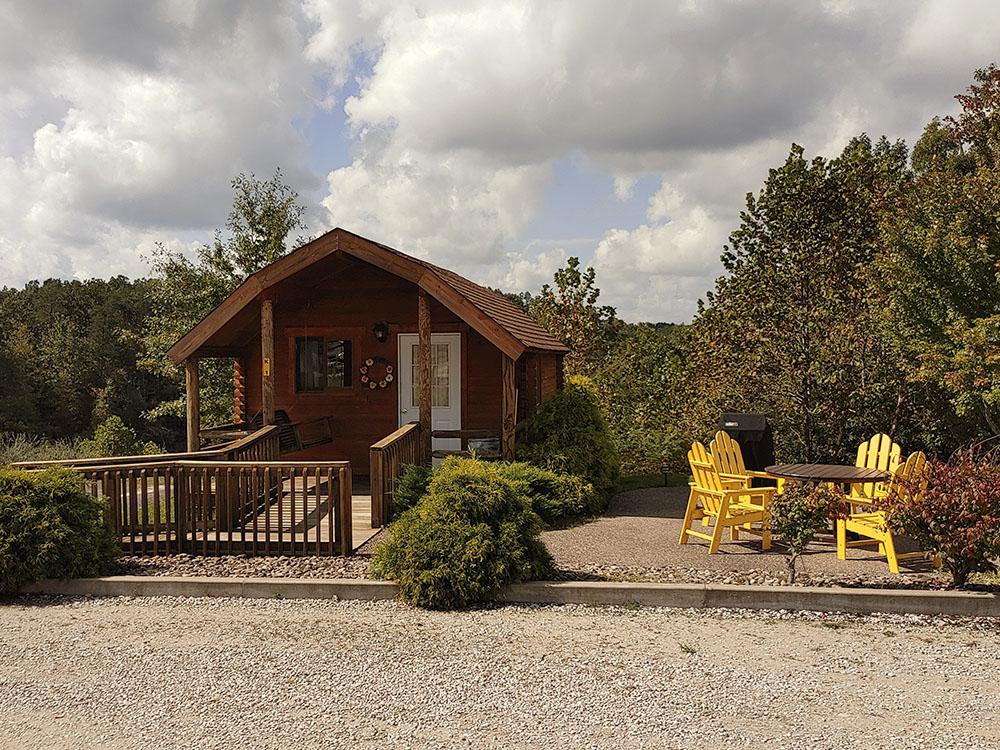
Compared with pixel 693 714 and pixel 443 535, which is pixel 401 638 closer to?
pixel 443 535

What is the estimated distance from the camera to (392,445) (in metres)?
9.52

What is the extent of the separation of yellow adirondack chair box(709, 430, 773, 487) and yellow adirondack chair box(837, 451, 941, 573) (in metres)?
1.14

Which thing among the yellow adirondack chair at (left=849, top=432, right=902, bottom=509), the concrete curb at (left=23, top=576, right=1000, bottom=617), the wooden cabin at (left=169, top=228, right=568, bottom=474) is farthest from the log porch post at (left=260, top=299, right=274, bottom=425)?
the yellow adirondack chair at (left=849, top=432, right=902, bottom=509)

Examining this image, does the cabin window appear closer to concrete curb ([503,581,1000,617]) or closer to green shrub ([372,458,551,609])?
green shrub ([372,458,551,609])

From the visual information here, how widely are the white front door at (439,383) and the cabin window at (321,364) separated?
1.04m

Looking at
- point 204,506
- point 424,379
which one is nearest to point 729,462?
point 424,379

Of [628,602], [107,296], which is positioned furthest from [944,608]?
[107,296]

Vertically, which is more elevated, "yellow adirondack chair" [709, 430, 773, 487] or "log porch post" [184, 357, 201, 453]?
"log porch post" [184, 357, 201, 453]

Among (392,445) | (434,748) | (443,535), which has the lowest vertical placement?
(434,748)

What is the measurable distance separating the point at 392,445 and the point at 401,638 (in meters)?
3.92

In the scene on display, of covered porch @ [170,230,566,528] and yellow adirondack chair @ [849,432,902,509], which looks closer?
yellow adirondack chair @ [849,432,902,509]

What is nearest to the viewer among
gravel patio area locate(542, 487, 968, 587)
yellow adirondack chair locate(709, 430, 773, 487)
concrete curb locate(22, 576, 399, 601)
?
concrete curb locate(22, 576, 399, 601)

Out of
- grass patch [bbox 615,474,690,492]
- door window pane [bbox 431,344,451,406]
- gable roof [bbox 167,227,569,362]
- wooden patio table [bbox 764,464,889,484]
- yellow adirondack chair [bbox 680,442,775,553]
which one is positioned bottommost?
grass patch [bbox 615,474,690,492]

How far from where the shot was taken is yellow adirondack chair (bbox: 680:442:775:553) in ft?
26.6
